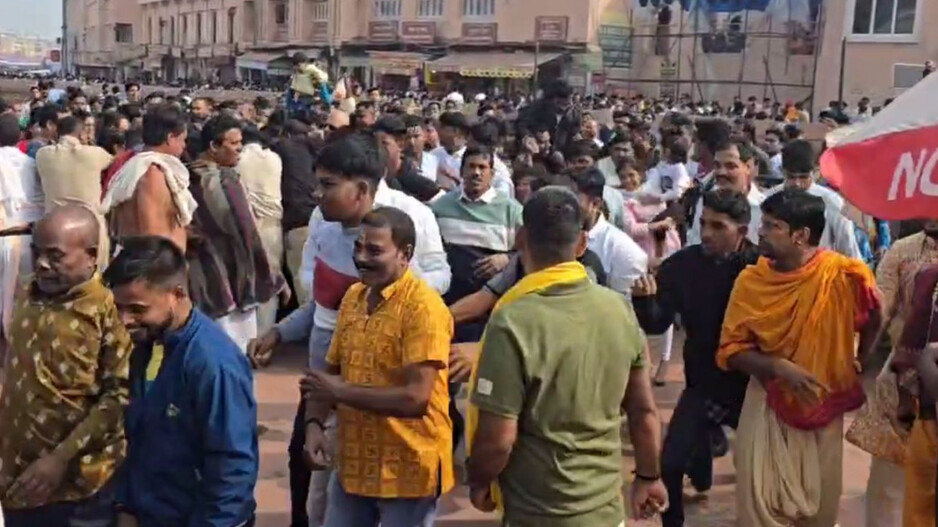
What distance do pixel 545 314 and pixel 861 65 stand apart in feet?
77.1

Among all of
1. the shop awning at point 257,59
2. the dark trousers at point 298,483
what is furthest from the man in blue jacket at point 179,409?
the shop awning at point 257,59

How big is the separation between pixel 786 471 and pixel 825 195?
2.08m

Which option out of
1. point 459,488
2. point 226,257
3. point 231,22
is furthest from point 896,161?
point 231,22

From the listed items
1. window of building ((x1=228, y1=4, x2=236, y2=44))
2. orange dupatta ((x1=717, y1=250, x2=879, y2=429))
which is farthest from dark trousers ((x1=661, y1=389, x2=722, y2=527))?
window of building ((x1=228, y1=4, x2=236, y2=44))

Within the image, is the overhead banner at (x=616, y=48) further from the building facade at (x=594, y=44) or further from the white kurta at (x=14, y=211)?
the white kurta at (x=14, y=211)

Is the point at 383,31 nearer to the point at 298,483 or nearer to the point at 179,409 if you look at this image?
the point at 298,483

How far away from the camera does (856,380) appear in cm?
363

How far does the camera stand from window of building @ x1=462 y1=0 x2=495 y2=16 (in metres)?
37.1

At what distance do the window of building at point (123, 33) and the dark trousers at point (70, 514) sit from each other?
74.3m

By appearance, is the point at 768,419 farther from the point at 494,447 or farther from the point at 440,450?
the point at 494,447

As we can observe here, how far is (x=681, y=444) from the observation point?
393cm

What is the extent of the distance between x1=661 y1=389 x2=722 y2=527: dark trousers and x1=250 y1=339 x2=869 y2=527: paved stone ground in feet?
1.81

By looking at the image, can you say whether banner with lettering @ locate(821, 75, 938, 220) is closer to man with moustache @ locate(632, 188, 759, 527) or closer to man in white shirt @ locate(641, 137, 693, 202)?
man with moustache @ locate(632, 188, 759, 527)

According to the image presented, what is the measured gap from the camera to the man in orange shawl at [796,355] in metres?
3.53
